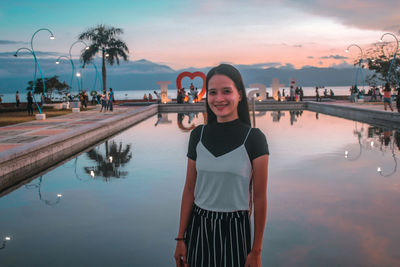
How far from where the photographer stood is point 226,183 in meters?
2.26

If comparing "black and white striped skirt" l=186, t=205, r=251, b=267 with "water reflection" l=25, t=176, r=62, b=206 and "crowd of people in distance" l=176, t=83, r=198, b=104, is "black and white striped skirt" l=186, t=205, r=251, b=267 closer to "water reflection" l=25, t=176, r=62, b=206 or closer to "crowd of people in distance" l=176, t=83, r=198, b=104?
"water reflection" l=25, t=176, r=62, b=206

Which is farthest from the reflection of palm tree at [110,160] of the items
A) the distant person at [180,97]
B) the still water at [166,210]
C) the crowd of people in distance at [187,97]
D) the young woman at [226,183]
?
the crowd of people in distance at [187,97]

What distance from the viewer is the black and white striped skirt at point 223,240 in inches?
89.5

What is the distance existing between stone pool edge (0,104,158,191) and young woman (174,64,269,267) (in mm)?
7212

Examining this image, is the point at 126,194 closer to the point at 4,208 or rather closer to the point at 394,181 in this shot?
the point at 4,208

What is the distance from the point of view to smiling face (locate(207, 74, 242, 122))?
2318 mm

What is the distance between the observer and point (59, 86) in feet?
199

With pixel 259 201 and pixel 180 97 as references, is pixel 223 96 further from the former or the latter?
pixel 180 97

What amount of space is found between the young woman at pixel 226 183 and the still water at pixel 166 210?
2.41m

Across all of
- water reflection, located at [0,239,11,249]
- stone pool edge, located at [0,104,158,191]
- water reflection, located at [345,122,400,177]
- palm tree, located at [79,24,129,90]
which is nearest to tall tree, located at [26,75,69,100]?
palm tree, located at [79,24,129,90]

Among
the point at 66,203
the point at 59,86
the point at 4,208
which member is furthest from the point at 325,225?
the point at 59,86

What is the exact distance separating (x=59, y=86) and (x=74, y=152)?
169 feet

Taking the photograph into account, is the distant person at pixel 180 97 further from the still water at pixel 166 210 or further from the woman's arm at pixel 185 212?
the woman's arm at pixel 185 212

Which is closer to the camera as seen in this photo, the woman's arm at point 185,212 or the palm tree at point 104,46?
the woman's arm at point 185,212
